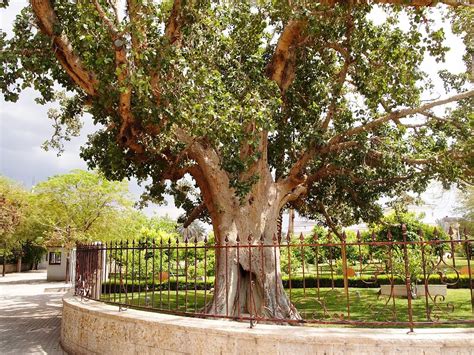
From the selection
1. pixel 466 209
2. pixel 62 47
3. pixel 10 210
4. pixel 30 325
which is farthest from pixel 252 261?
pixel 466 209

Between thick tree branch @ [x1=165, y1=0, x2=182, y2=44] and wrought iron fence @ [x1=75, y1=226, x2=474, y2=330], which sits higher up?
thick tree branch @ [x1=165, y1=0, x2=182, y2=44]

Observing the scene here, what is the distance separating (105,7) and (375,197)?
Answer: 9565 millimetres

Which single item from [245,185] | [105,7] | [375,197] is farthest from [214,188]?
[375,197]

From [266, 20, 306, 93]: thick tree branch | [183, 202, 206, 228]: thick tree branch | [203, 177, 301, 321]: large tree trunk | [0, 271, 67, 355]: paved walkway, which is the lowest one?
[0, 271, 67, 355]: paved walkway

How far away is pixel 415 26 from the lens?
9.59 metres

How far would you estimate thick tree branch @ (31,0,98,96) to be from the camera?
7590 mm

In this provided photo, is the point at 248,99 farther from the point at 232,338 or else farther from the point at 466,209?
the point at 466,209

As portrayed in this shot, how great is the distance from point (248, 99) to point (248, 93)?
32 centimetres

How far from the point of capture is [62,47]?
795 centimetres

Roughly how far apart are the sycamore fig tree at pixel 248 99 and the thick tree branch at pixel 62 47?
0.03 meters

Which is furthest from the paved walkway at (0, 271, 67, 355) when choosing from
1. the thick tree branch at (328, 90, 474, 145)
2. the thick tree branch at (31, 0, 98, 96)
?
the thick tree branch at (328, 90, 474, 145)

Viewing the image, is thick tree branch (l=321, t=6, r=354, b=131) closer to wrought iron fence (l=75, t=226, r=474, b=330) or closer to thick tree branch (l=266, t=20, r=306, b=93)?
thick tree branch (l=266, t=20, r=306, b=93)

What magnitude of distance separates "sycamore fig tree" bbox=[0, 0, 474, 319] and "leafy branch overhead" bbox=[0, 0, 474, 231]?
0.04 metres

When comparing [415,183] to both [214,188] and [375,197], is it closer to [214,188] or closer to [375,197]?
[375,197]
